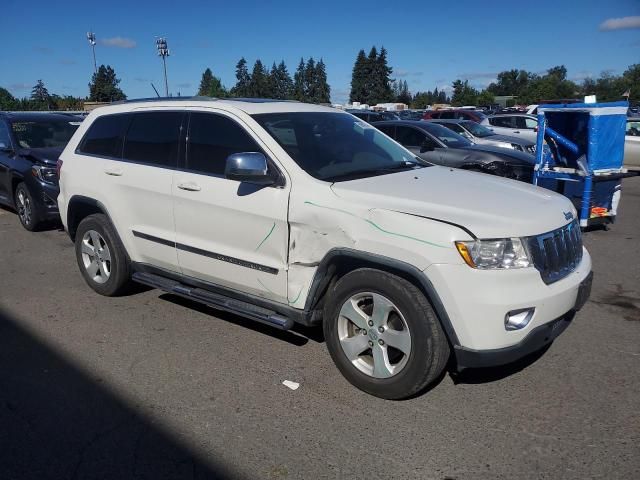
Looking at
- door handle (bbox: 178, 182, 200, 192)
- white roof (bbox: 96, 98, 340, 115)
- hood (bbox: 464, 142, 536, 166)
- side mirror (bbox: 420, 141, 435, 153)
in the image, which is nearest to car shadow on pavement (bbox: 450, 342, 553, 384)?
door handle (bbox: 178, 182, 200, 192)

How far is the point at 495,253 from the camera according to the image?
306cm

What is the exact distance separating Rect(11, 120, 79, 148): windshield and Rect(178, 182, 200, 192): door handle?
222 inches

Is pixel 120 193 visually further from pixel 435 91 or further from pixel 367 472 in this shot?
pixel 435 91

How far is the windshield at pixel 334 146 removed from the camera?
13.0 feet

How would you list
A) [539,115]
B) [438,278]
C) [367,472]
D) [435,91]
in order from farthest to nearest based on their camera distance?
[435,91]
[539,115]
[438,278]
[367,472]

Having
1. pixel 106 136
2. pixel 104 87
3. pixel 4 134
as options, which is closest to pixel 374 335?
pixel 106 136

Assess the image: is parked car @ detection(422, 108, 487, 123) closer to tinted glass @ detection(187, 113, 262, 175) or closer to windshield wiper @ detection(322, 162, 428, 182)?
windshield wiper @ detection(322, 162, 428, 182)

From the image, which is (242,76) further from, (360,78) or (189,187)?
(189,187)

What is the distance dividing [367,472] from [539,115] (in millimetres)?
7059

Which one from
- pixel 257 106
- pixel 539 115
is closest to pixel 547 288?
pixel 257 106

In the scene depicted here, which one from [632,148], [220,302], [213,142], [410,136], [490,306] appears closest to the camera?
[490,306]

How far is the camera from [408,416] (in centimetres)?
330

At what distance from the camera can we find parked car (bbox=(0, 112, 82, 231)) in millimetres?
8117

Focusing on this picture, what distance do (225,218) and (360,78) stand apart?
104 metres
